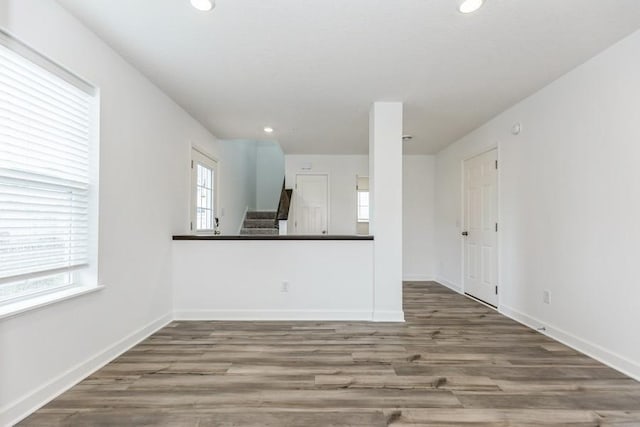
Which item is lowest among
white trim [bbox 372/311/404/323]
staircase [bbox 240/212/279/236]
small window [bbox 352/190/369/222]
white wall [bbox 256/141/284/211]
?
white trim [bbox 372/311/404/323]

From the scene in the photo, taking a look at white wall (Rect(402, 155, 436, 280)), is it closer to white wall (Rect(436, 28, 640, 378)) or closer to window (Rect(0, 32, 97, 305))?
white wall (Rect(436, 28, 640, 378))

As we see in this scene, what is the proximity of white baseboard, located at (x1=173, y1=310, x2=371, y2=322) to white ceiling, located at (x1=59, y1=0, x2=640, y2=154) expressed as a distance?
230 centimetres

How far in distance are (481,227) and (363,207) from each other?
2.51 metres

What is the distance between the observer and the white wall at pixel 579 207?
2373 mm

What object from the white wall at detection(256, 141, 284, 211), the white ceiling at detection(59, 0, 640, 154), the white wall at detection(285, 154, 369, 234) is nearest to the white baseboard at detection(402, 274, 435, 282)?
the white wall at detection(285, 154, 369, 234)

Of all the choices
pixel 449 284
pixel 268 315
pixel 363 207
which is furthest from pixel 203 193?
pixel 449 284

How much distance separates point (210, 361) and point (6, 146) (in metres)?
1.88

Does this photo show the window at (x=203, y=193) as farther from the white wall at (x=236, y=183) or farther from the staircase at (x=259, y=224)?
the staircase at (x=259, y=224)

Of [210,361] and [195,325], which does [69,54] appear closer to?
[210,361]

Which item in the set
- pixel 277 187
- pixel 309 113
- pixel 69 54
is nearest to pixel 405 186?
pixel 309 113

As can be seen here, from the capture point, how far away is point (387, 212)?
11.8 ft

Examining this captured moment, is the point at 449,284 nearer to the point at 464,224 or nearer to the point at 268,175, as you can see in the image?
the point at 464,224

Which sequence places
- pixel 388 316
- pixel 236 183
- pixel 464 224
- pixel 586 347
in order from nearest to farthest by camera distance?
1. pixel 586 347
2. pixel 388 316
3. pixel 464 224
4. pixel 236 183

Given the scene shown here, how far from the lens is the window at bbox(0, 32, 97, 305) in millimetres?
1772
